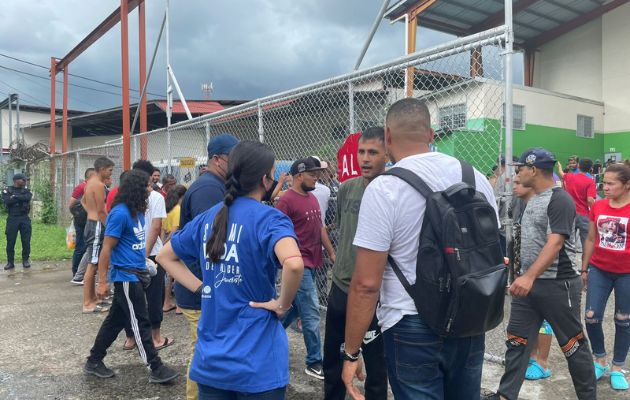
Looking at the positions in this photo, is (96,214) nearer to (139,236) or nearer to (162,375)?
(139,236)

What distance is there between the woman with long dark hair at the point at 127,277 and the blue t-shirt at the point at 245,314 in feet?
6.83

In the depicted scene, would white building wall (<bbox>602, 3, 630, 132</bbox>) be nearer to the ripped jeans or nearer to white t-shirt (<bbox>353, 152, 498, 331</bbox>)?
the ripped jeans

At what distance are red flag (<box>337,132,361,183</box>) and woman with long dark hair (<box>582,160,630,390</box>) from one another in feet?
6.78

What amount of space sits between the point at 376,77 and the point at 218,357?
3339 millimetres

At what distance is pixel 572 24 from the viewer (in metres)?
21.6

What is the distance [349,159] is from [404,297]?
8.96 ft

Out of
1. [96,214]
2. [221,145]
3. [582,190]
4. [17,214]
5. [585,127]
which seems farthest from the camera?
[585,127]

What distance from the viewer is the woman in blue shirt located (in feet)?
6.64

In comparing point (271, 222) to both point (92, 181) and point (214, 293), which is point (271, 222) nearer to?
point (214, 293)

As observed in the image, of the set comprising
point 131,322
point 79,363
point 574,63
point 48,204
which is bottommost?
point 79,363

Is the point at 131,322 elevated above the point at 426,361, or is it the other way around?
the point at 426,361

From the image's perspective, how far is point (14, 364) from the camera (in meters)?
4.54

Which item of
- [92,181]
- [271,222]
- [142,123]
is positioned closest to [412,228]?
[271,222]

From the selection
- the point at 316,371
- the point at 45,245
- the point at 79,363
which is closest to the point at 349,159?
the point at 316,371
